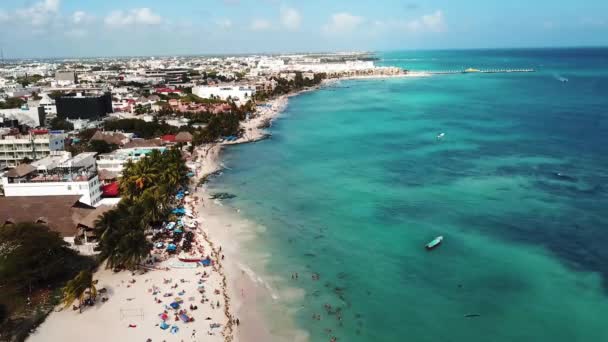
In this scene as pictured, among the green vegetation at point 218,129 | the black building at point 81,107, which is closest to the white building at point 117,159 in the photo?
the green vegetation at point 218,129

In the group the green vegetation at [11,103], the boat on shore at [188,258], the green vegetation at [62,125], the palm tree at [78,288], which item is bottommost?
the boat on shore at [188,258]

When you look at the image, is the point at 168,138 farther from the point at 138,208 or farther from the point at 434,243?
the point at 434,243

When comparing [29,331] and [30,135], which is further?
[30,135]

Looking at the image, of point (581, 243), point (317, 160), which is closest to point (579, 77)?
point (317, 160)

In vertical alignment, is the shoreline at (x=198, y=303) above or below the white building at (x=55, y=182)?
below

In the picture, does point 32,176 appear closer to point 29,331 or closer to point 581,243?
point 29,331

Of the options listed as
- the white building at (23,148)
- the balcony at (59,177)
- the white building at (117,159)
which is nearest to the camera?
the balcony at (59,177)

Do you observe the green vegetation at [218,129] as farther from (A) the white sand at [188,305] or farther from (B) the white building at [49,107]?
(A) the white sand at [188,305]
